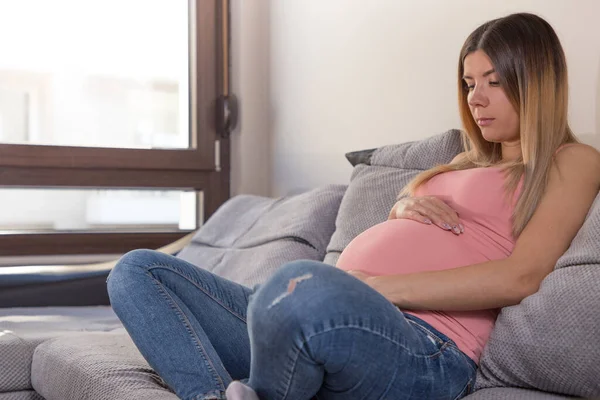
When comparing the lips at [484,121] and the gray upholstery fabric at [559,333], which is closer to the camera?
the gray upholstery fabric at [559,333]

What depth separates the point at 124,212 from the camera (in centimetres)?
321

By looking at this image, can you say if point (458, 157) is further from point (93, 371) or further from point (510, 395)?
point (93, 371)

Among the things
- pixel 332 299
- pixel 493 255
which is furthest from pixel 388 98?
pixel 332 299

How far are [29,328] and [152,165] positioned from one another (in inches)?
47.9

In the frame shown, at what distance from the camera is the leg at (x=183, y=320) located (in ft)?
4.13

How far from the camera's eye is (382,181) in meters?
1.94

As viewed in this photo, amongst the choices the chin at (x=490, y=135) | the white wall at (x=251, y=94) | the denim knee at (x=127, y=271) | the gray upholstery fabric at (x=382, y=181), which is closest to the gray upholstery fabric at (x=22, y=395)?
the denim knee at (x=127, y=271)

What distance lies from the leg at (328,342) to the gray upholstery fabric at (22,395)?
2.73ft

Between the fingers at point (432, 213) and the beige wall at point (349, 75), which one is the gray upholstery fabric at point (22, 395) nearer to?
the fingers at point (432, 213)

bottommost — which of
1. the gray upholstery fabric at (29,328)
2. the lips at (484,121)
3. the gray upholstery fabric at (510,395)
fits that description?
the gray upholstery fabric at (29,328)

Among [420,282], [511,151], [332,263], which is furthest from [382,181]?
[420,282]

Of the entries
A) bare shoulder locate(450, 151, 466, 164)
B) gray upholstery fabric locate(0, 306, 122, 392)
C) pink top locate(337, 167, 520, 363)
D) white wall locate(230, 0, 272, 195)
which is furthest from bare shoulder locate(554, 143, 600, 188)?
white wall locate(230, 0, 272, 195)

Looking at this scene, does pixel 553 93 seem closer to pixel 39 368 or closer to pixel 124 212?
pixel 39 368

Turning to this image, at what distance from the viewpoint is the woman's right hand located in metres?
1.43
